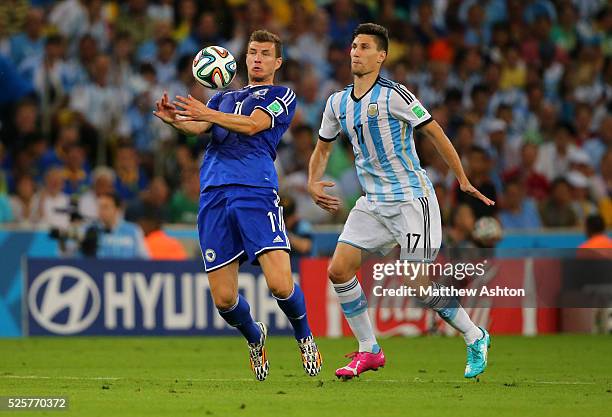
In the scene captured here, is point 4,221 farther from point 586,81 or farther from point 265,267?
point 586,81

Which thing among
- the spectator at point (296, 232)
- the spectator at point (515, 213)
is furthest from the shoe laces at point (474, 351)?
the spectator at point (515, 213)

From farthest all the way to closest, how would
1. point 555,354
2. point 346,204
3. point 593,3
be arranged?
point 593,3 < point 346,204 < point 555,354

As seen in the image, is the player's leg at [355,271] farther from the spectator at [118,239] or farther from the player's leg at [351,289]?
the spectator at [118,239]

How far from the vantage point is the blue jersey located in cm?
934

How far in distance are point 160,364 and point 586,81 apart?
35.8 feet

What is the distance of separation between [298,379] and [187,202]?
22.6 feet

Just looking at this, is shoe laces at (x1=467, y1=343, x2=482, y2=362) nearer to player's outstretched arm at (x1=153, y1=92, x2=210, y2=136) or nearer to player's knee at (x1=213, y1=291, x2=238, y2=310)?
player's knee at (x1=213, y1=291, x2=238, y2=310)

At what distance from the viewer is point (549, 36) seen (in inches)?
833

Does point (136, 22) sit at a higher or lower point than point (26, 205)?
higher

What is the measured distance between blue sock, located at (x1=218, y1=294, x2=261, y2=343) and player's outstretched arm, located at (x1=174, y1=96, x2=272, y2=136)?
4.21ft

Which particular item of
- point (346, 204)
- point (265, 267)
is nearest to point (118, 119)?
point (346, 204)

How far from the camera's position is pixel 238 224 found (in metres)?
9.33

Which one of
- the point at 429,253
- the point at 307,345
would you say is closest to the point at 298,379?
the point at 307,345

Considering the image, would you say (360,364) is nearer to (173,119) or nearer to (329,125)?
(329,125)
